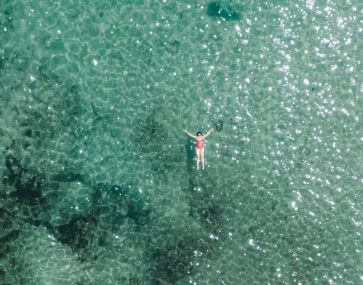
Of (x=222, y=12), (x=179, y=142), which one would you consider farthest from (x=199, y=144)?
(x=222, y=12)

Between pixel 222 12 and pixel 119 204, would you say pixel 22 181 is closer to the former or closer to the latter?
pixel 119 204

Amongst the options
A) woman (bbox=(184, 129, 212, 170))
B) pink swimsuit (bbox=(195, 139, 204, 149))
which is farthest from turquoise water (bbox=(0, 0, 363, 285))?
pink swimsuit (bbox=(195, 139, 204, 149))

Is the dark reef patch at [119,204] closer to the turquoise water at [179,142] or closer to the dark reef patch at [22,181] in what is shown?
the turquoise water at [179,142]

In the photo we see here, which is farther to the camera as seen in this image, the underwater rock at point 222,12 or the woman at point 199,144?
the underwater rock at point 222,12

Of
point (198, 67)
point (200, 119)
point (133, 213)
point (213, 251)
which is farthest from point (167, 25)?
point (213, 251)

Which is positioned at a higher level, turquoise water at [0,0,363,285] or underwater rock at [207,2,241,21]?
underwater rock at [207,2,241,21]

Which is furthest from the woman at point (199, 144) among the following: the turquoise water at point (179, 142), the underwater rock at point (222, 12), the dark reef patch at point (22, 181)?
the dark reef patch at point (22, 181)

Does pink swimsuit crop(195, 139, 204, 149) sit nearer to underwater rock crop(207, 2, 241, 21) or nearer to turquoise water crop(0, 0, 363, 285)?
turquoise water crop(0, 0, 363, 285)
